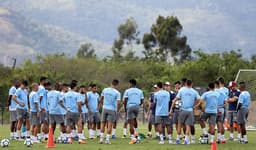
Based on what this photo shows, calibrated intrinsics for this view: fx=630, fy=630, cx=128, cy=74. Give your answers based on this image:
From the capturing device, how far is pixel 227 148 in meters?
21.2

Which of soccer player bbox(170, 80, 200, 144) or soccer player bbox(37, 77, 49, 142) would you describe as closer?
soccer player bbox(170, 80, 200, 144)

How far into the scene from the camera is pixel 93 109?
2672cm

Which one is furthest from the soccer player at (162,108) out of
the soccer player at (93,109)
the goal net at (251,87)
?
the goal net at (251,87)

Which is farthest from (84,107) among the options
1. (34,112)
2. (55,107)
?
(34,112)

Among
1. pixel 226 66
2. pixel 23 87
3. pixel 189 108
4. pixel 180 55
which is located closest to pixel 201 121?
pixel 189 108

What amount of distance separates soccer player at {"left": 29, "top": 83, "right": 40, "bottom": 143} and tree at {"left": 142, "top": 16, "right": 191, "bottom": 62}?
73894 millimetres

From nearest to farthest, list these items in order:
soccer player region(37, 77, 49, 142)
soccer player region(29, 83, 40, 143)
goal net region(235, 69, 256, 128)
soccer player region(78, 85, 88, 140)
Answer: soccer player region(29, 83, 40, 143) < soccer player region(37, 77, 49, 142) < soccer player region(78, 85, 88, 140) < goal net region(235, 69, 256, 128)

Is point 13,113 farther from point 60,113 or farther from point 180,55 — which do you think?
point 180,55

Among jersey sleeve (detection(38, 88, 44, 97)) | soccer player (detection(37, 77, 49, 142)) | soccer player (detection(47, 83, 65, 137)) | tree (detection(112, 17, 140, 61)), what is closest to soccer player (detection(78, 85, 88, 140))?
soccer player (detection(47, 83, 65, 137))

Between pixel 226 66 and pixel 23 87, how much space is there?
136 ft

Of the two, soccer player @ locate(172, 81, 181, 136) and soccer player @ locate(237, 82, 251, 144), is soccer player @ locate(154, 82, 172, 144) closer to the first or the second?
soccer player @ locate(172, 81, 181, 136)

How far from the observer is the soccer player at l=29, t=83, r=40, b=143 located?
74.7 feet

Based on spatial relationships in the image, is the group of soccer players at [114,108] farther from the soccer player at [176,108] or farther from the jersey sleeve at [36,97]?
the soccer player at [176,108]

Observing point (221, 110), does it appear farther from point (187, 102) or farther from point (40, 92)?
point (40, 92)
